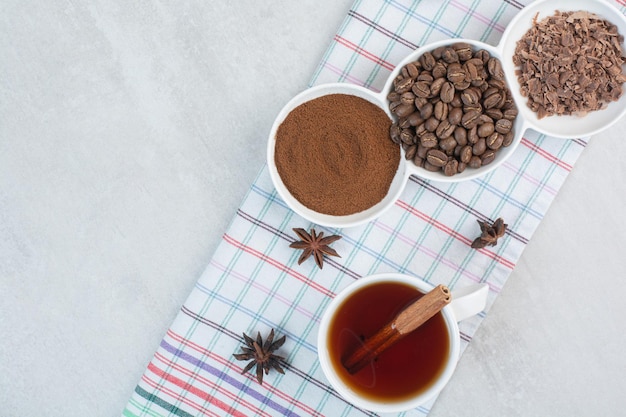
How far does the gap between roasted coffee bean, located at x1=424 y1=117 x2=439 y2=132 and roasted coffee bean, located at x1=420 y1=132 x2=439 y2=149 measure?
10mm

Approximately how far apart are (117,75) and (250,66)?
1.08ft

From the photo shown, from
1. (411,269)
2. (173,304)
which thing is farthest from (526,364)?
(173,304)

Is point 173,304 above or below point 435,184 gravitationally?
below

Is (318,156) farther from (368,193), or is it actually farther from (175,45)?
(175,45)

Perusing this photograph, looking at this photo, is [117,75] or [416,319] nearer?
[416,319]

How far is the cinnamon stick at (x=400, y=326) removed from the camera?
3.22ft

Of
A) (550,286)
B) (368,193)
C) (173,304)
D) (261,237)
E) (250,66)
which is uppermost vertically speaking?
(250,66)

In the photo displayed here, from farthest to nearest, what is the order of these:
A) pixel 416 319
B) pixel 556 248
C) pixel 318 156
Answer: pixel 556 248 → pixel 318 156 → pixel 416 319

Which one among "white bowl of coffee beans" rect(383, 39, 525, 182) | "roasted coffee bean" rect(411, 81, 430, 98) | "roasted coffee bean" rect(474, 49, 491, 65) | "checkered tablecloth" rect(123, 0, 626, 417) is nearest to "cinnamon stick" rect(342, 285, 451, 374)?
"checkered tablecloth" rect(123, 0, 626, 417)

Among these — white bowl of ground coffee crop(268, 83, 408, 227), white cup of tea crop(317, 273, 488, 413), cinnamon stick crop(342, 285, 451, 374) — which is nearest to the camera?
cinnamon stick crop(342, 285, 451, 374)

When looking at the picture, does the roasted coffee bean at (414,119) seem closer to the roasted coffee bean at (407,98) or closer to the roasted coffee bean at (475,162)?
the roasted coffee bean at (407,98)

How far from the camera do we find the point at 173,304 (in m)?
1.41

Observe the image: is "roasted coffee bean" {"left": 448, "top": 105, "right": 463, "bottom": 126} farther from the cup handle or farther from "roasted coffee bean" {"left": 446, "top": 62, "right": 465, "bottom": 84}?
the cup handle

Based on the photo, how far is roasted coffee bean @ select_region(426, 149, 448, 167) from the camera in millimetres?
1144
